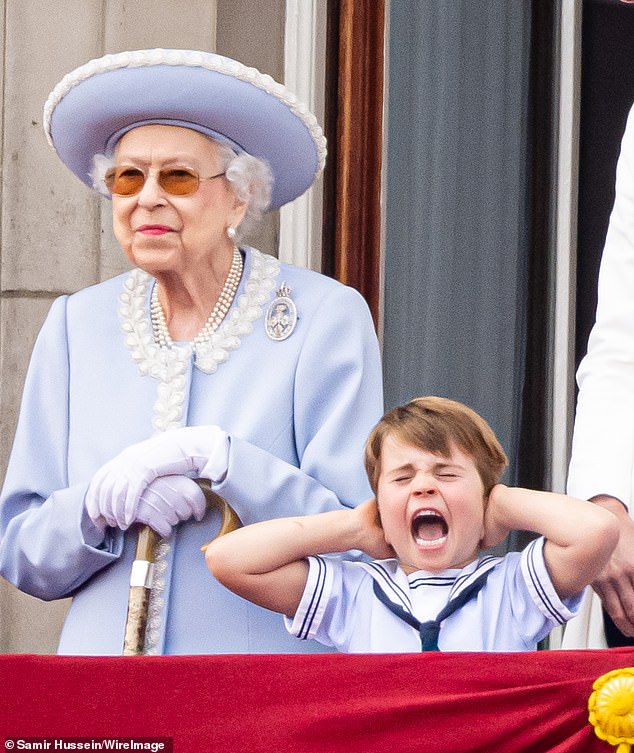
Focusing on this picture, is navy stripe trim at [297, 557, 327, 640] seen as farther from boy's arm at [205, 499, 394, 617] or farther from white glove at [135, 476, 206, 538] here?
white glove at [135, 476, 206, 538]

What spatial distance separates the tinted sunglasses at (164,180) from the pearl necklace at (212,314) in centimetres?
18

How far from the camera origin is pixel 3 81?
3.76 meters

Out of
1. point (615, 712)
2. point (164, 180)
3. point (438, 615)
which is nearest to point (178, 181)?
point (164, 180)

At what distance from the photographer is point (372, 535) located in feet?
7.77

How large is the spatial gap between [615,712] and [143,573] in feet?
3.09

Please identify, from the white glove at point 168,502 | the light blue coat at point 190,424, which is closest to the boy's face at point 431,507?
the light blue coat at point 190,424

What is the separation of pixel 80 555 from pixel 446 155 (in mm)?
1625

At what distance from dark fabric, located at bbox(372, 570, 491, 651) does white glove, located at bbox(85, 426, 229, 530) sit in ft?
1.28

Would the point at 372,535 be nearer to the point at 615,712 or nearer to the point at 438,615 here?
the point at 438,615

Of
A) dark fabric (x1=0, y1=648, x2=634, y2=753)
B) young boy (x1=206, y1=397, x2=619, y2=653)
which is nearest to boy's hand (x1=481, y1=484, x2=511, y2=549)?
young boy (x1=206, y1=397, x2=619, y2=653)

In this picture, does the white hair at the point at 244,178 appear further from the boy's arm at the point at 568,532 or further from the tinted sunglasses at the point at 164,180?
the boy's arm at the point at 568,532

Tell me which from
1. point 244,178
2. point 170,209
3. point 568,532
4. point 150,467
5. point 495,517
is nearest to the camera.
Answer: point 568,532

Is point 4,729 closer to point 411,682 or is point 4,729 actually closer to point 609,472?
point 411,682

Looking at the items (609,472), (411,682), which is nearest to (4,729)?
(411,682)
